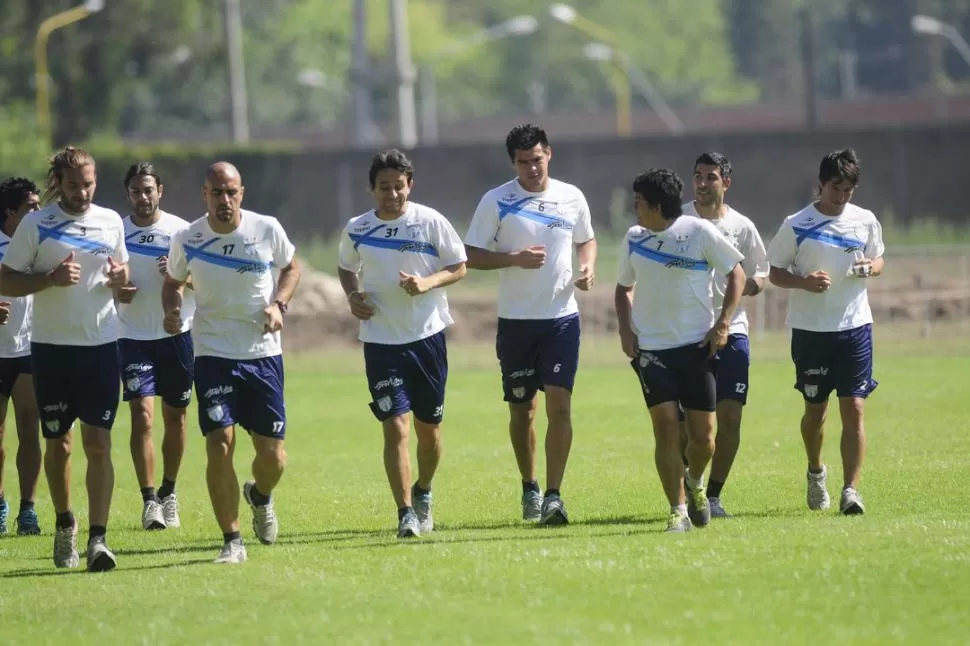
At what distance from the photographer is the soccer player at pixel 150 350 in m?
12.4

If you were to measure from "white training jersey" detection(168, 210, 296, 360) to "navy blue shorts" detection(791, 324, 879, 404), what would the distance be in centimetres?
367

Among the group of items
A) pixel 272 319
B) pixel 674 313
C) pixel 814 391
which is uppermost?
pixel 272 319

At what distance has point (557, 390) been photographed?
11.9m

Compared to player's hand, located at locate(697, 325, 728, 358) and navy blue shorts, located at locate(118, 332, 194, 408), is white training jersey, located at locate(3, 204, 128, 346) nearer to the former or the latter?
navy blue shorts, located at locate(118, 332, 194, 408)

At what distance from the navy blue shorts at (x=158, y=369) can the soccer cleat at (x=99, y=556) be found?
7.49 ft

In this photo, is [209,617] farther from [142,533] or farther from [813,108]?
[813,108]

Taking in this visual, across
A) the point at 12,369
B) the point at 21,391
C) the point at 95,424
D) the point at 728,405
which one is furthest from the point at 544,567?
the point at 12,369

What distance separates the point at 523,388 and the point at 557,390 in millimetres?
279

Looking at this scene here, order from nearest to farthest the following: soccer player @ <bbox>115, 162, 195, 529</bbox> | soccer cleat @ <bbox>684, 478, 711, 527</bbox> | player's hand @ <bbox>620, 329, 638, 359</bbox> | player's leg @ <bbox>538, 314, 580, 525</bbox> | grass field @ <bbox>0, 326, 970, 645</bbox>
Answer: grass field @ <bbox>0, 326, 970, 645</bbox> < player's hand @ <bbox>620, 329, 638, 359</bbox> < soccer cleat @ <bbox>684, 478, 711, 527</bbox> < player's leg @ <bbox>538, 314, 580, 525</bbox> < soccer player @ <bbox>115, 162, 195, 529</bbox>

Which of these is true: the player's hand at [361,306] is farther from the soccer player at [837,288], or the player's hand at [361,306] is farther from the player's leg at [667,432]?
the soccer player at [837,288]

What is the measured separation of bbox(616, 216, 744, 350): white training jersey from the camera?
1077 cm

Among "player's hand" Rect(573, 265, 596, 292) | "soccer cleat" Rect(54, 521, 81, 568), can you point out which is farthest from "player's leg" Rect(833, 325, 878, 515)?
"soccer cleat" Rect(54, 521, 81, 568)

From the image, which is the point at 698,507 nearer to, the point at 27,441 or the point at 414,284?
the point at 414,284

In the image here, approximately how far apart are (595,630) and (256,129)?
3516 inches
